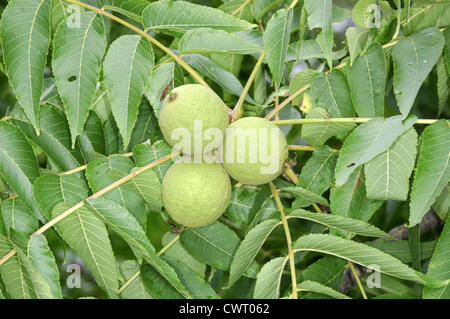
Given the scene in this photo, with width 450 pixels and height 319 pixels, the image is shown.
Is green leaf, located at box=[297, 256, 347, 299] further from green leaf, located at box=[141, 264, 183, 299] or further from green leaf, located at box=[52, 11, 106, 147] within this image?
green leaf, located at box=[52, 11, 106, 147]

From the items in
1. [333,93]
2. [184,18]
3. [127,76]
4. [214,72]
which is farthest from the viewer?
[214,72]

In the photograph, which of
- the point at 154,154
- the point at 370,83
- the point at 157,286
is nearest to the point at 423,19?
the point at 370,83

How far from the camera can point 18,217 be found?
1.55m

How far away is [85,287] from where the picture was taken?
123 inches

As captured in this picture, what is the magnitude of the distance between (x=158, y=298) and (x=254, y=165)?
1.89 ft

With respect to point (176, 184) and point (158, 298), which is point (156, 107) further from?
point (158, 298)

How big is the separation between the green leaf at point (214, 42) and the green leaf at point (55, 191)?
0.56m

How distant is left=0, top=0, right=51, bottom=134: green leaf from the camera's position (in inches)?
56.2

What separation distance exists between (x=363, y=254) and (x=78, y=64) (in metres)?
1.01

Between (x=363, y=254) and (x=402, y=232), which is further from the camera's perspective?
(x=402, y=232)

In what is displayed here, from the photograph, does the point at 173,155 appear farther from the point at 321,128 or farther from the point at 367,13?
the point at 367,13

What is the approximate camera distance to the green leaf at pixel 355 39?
1577 millimetres

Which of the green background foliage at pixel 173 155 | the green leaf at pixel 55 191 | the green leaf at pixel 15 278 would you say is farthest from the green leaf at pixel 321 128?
the green leaf at pixel 15 278

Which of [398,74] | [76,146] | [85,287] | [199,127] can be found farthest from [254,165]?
[85,287]
